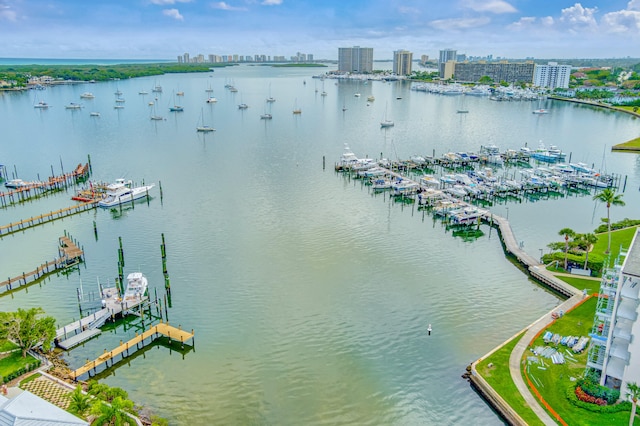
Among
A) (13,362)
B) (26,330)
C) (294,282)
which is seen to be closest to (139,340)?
(26,330)

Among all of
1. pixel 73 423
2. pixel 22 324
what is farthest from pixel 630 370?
pixel 22 324

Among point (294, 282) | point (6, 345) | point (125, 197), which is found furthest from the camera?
point (125, 197)

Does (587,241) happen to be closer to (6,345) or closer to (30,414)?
(30,414)

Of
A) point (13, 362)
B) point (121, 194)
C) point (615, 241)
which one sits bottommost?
point (13, 362)

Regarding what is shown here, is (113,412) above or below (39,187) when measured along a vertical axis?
below

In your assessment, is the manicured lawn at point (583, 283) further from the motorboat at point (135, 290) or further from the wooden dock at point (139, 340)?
the motorboat at point (135, 290)

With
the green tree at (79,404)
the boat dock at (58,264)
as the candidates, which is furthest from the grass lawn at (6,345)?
the boat dock at (58,264)
